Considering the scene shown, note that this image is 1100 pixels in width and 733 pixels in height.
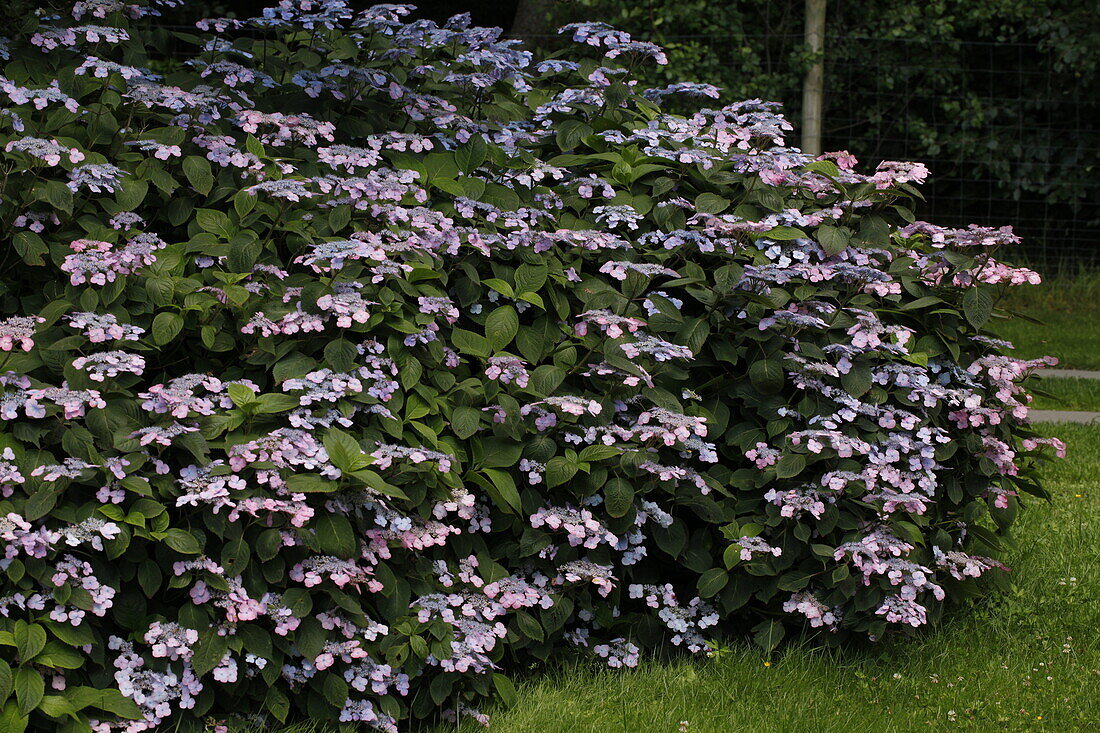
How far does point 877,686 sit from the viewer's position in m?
3.01

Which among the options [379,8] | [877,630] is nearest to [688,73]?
[379,8]

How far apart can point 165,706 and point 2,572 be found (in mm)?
433

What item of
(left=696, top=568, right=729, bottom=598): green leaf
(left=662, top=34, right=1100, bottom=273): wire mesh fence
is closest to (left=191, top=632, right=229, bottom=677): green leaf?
(left=696, top=568, right=729, bottom=598): green leaf

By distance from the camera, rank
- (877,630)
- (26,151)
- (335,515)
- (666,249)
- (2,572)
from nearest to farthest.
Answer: (2,572) → (335,515) → (26,151) → (877,630) → (666,249)

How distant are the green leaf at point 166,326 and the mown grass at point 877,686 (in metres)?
0.93

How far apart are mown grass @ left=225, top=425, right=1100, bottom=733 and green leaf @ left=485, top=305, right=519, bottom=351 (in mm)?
886

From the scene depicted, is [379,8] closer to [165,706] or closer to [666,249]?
[666,249]

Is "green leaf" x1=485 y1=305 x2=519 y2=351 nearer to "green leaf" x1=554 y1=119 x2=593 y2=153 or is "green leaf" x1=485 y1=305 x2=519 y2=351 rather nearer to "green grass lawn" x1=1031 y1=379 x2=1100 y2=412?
"green leaf" x1=554 y1=119 x2=593 y2=153

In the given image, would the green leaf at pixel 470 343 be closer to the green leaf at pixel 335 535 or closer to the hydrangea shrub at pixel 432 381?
the hydrangea shrub at pixel 432 381

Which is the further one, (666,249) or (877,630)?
(666,249)

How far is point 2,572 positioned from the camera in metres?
2.29

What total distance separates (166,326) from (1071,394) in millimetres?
5783

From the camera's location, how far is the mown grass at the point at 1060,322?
311 inches

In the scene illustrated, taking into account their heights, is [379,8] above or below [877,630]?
above
